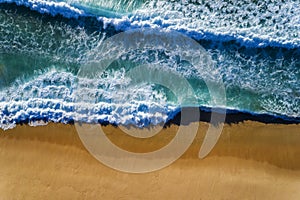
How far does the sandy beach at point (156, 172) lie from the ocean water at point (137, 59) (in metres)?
0.27

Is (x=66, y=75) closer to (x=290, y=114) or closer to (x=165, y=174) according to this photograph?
(x=165, y=174)

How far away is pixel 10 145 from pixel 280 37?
397cm

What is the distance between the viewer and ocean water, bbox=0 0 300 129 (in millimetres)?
5387

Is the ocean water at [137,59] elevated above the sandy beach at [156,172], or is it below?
above

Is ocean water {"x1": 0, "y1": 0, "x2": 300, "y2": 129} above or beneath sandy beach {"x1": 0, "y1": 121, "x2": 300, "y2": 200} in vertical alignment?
above

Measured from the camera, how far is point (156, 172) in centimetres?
508

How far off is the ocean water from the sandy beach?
0.87 ft

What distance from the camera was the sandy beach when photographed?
5.00 metres

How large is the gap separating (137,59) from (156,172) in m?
1.61

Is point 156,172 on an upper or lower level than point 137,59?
lower

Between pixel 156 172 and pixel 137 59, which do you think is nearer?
pixel 156 172

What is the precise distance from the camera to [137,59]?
225 inches

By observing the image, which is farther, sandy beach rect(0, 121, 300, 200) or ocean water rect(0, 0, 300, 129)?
ocean water rect(0, 0, 300, 129)

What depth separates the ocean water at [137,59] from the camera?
5.39 meters
